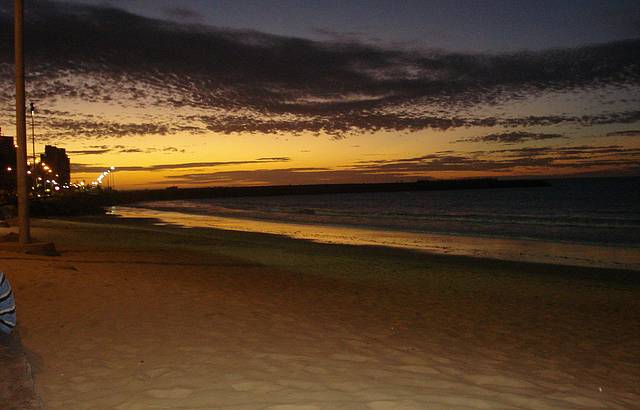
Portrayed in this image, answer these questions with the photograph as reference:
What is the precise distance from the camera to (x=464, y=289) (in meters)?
12.4

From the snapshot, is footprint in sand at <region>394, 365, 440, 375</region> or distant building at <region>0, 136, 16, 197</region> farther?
distant building at <region>0, 136, 16, 197</region>

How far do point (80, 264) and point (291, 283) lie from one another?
208 inches

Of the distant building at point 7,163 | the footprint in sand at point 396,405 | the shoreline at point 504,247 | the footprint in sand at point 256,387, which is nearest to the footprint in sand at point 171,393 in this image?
the footprint in sand at point 256,387

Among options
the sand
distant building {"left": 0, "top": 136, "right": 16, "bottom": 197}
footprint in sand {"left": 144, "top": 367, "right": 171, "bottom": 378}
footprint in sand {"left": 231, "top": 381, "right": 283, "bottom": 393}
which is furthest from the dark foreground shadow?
distant building {"left": 0, "top": 136, "right": 16, "bottom": 197}

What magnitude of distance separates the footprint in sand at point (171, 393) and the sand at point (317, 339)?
2 centimetres

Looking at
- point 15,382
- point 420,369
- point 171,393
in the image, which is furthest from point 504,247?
point 15,382

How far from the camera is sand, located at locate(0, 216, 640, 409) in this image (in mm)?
4914

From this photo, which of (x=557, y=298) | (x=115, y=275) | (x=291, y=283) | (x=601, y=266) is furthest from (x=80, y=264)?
(x=601, y=266)

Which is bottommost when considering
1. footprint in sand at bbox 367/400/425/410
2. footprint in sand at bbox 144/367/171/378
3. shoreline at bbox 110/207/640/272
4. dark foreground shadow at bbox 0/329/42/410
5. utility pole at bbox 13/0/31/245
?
shoreline at bbox 110/207/640/272

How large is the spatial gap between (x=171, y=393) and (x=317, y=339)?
8.06 ft

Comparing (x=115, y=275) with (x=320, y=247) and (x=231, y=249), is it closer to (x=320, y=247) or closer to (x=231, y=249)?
(x=231, y=249)

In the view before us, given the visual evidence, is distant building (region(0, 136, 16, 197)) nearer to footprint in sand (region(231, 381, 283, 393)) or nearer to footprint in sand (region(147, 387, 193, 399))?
footprint in sand (region(147, 387, 193, 399))

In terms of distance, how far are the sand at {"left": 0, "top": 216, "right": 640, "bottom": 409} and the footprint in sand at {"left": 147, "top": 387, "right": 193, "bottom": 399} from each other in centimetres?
2

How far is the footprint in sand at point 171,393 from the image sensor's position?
4715 mm
